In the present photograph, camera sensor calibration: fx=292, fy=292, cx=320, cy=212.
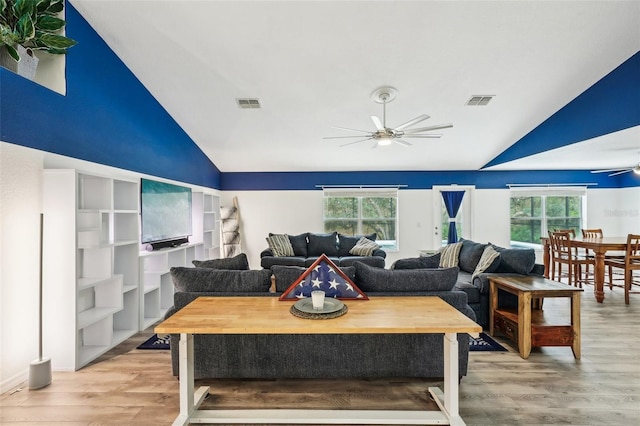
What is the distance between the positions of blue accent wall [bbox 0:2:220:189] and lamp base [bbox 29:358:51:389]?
1730mm

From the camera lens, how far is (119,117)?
3.42m

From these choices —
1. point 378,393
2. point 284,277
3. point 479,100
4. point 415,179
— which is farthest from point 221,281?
point 415,179

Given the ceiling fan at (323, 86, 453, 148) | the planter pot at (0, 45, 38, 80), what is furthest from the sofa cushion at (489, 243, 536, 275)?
the planter pot at (0, 45, 38, 80)

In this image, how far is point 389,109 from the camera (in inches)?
161

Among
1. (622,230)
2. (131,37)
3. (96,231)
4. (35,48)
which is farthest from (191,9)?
(622,230)

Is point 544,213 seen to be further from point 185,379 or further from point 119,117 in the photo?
point 119,117

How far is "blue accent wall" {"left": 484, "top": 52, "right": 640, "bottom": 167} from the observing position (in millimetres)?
3189

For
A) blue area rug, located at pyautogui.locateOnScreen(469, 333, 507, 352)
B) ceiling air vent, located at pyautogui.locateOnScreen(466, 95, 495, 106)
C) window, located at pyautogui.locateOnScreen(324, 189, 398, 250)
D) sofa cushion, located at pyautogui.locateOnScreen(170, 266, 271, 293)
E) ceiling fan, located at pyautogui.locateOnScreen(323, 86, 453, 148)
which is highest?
ceiling air vent, located at pyautogui.locateOnScreen(466, 95, 495, 106)

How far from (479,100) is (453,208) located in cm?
317

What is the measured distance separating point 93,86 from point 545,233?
8626mm

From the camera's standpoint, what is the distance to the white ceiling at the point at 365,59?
2639 millimetres

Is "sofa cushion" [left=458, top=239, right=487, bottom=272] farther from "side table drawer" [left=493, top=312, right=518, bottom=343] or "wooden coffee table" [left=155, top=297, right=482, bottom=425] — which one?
"wooden coffee table" [left=155, top=297, right=482, bottom=425]

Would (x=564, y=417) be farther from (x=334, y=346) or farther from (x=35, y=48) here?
(x=35, y=48)

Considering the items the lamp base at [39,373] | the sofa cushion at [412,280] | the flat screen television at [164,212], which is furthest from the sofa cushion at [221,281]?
the flat screen television at [164,212]
